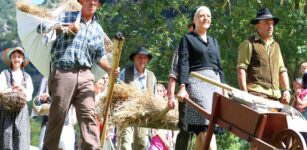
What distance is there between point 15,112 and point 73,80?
2.46 m

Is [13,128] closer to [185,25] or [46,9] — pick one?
[46,9]

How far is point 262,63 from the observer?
339 inches

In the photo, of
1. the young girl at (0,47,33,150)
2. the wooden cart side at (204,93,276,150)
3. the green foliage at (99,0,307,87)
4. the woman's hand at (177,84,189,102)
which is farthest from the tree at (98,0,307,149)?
the wooden cart side at (204,93,276,150)

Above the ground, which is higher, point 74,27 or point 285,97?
point 74,27

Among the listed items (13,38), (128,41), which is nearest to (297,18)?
(128,41)

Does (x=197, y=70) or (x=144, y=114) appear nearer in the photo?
(x=197, y=70)

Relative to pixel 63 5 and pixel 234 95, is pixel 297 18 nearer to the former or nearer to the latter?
pixel 63 5

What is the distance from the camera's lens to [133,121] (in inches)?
358

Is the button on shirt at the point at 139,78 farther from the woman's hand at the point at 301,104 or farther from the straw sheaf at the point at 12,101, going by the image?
A: the woman's hand at the point at 301,104

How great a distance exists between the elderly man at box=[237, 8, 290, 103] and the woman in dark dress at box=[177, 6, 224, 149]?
1.20 feet

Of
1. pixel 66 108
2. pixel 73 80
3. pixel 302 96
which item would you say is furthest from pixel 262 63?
pixel 66 108

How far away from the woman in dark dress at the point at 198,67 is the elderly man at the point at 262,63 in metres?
0.37

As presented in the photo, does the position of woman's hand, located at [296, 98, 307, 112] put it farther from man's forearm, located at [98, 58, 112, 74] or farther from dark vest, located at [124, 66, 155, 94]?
man's forearm, located at [98, 58, 112, 74]

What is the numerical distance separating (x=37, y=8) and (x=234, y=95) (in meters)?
2.57
